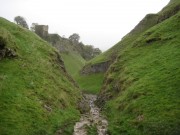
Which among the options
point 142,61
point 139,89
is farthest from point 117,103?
point 142,61

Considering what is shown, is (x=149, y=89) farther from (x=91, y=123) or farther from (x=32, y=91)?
(x=32, y=91)

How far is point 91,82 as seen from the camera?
123 metres

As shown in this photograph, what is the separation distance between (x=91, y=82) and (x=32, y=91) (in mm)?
71790

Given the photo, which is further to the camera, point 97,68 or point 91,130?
point 97,68

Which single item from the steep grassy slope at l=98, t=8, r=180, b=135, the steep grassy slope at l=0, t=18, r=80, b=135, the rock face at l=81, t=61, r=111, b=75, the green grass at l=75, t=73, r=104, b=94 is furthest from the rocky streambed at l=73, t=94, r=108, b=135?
the rock face at l=81, t=61, r=111, b=75

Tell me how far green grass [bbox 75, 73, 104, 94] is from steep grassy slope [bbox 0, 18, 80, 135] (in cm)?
3466

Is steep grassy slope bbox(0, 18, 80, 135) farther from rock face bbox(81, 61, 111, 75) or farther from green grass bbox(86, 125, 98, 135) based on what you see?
rock face bbox(81, 61, 111, 75)

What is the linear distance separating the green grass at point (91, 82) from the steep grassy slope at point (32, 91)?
Result: 34.7 m

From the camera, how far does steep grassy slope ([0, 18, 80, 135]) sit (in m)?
42.2

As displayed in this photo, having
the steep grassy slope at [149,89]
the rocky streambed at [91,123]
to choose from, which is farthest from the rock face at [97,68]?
the rocky streambed at [91,123]

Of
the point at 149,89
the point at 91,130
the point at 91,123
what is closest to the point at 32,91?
the point at 91,123

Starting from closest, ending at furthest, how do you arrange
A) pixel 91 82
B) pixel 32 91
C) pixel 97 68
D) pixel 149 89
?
1. pixel 32 91
2. pixel 149 89
3. pixel 91 82
4. pixel 97 68

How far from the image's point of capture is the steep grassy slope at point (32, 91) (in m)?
42.2

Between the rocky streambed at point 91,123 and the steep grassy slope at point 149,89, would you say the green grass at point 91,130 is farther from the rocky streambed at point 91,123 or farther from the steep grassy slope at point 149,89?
the steep grassy slope at point 149,89
